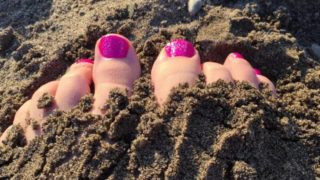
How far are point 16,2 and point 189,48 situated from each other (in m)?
0.87

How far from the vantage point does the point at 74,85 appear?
1.95 metres

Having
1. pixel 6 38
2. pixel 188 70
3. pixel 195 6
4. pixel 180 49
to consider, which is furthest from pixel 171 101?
pixel 6 38

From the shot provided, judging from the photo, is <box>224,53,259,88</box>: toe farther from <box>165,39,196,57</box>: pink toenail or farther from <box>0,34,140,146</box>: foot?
<box>0,34,140,146</box>: foot

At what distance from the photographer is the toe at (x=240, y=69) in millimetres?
1923

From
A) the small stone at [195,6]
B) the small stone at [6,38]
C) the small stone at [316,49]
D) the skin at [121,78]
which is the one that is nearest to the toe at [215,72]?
the skin at [121,78]

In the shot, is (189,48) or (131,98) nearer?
(131,98)

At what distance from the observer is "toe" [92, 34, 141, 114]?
6.39ft

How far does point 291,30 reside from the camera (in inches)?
85.4

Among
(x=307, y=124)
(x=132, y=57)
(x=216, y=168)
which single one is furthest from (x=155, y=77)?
(x=307, y=124)

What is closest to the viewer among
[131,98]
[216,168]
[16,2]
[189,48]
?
[216,168]

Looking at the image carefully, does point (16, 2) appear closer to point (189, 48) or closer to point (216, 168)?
point (189, 48)

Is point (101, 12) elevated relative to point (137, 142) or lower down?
elevated

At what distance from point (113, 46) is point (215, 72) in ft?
1.31

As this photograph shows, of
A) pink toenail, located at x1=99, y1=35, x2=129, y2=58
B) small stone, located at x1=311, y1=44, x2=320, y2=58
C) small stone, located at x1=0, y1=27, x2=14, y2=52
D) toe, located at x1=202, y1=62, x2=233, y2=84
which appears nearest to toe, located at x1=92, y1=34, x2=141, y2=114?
pink toenail, located at x1=99, y1=35, x2=129, y2=58
